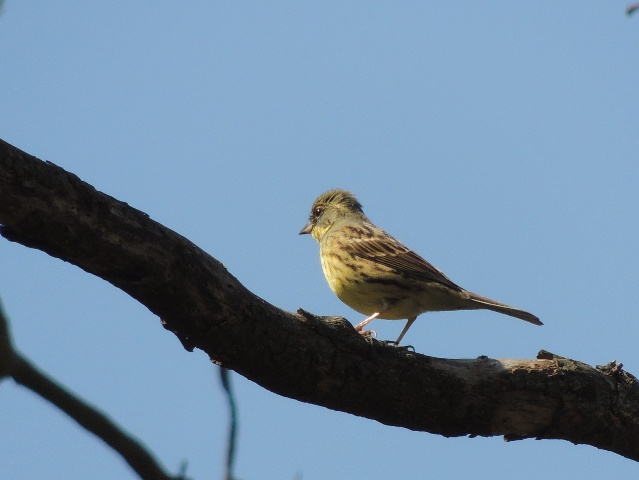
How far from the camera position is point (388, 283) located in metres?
8.56

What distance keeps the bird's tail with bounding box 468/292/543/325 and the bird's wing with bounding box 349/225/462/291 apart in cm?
21

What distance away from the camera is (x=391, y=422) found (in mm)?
5461

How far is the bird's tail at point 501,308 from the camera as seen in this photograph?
782cm

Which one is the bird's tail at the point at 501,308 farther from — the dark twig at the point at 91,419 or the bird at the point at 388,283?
the dark twig at the point at 91,419

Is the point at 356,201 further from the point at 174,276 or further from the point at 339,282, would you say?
the point at 174,276

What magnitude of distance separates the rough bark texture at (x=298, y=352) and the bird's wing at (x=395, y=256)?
273 centimetres

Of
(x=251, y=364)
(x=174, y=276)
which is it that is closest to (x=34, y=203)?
(x=174, y=276)

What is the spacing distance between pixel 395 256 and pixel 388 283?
0.45 m

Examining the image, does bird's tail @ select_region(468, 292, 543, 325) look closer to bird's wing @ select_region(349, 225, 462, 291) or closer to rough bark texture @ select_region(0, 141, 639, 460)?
bird's wing @ select_region(349, 225, 462, 291)

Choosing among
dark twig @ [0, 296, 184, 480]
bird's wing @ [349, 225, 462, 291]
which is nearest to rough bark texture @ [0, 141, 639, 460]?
dark twig @ [0, 296, 184, 480]

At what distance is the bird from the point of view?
27.4 ft

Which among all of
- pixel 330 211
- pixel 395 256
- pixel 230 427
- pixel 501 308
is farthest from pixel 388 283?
pixel 230 427

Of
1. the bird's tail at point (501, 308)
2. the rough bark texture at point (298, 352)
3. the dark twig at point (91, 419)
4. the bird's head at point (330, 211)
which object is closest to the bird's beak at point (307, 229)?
the bird's head at point (330, 211)

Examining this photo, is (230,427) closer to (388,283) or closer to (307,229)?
(388,283)
